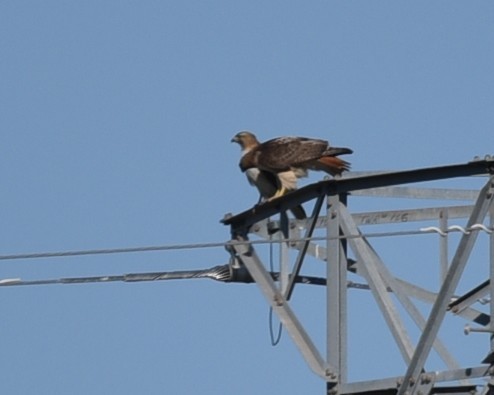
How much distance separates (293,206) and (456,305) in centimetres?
153

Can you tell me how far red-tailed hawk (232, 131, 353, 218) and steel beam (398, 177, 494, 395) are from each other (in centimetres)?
239

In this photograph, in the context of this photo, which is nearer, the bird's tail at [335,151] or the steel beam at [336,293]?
the steel beam at [336,293]

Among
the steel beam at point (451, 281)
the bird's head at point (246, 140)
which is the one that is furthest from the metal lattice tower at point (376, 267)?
the bird's head at point (246, 140)

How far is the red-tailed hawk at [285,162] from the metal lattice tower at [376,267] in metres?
0.54

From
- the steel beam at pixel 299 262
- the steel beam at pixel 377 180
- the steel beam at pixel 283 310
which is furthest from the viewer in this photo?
the steel beam at pixel 299 262

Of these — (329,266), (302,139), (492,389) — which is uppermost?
(302,139)

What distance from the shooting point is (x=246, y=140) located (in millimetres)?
15688

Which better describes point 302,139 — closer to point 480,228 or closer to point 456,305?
point 456,305

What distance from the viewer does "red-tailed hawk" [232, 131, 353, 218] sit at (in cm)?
1306

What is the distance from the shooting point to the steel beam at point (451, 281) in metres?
9.70

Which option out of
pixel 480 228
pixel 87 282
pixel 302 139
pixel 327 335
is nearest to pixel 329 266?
pixel 327 335

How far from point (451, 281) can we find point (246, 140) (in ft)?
20.3

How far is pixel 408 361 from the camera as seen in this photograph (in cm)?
1007

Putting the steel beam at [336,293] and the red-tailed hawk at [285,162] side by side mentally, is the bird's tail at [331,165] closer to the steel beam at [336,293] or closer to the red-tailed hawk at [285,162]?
the red-tailed hawk at [285,162]
